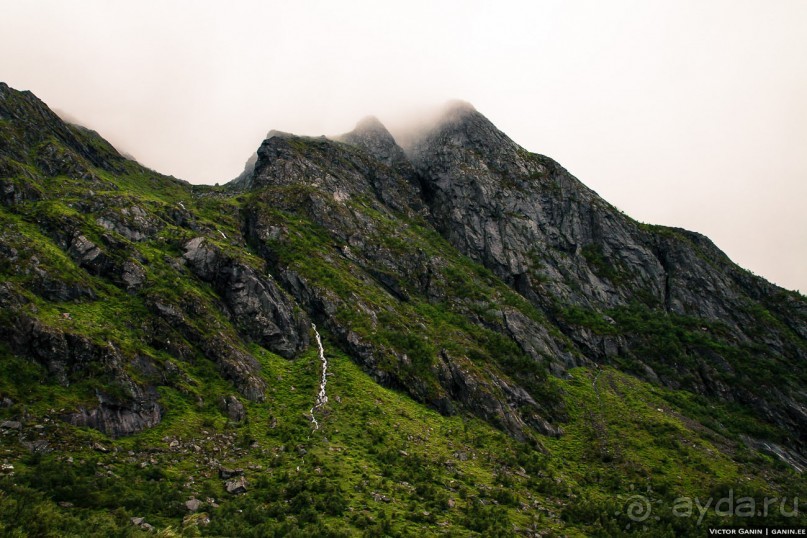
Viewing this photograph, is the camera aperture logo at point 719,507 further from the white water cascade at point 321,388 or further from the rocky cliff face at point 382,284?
the white water cascade at point 321,388

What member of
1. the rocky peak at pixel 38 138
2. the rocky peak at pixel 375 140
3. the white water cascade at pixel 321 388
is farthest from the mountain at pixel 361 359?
the rocky peak at pixel 375 140

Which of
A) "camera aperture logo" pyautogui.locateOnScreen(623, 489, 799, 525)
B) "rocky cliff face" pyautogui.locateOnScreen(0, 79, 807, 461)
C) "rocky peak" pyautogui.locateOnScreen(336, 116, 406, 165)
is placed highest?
"rocky peak" pyautogui.locateOnScreen(336, 116, 406, 165)

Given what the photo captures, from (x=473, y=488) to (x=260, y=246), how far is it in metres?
66.4

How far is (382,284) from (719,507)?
66326 millimetres

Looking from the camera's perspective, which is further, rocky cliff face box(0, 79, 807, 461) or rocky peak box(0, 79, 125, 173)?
rocky peak box(0, 79, 125, 173)

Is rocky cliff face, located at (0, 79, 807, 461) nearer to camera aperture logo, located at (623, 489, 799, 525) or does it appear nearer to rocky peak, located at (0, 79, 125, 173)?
rocky peak, located at (0, 79, 125, 173)

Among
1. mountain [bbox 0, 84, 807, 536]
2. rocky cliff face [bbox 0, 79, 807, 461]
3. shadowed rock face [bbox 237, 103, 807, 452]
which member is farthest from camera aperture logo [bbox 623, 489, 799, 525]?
shadowed rock face [bbox 237, 103, 807, 452]

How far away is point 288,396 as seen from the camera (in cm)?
5309

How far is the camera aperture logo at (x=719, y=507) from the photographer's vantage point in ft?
128

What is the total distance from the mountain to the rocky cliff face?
1.72 feet

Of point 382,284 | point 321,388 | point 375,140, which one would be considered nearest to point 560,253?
point 382,284

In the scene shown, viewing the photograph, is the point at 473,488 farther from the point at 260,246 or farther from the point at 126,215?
the point at 126,215

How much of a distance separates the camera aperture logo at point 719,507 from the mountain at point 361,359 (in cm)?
71

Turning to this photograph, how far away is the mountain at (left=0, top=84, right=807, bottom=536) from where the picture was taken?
3275 centimetres
